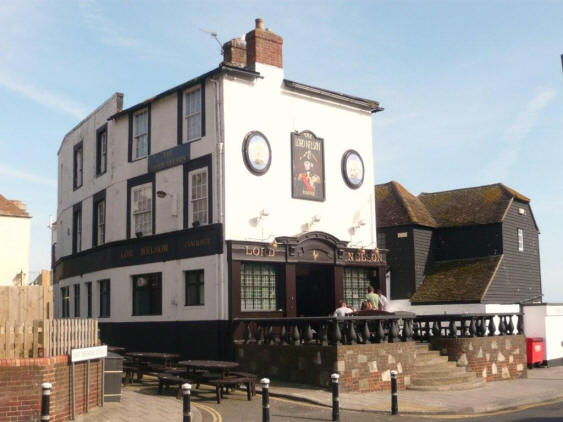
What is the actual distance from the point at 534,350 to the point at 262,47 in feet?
45.7

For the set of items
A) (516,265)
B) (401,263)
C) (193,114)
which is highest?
(193,114)

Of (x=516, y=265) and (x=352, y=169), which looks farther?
(x=516, y=265)

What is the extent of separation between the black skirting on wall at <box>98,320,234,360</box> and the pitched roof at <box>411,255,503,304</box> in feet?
50.9

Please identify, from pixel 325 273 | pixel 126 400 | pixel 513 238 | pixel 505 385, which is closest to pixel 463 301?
pixel 513 238

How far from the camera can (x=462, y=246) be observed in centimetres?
3594

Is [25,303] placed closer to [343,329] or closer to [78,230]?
[343,329]

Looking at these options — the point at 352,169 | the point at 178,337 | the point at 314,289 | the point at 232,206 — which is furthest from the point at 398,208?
the point at 178,337

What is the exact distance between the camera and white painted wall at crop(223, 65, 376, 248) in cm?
2091

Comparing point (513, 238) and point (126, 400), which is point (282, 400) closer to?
point (126, 400)

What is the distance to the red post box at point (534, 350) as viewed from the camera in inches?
941

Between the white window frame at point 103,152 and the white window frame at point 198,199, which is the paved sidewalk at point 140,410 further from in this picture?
the white window frame at point 103,152

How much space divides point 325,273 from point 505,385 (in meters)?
6.90

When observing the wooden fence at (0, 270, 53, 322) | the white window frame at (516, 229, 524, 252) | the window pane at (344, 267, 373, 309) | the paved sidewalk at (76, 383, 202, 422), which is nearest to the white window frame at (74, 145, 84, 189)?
the window pane at (344, 267, 373, 309)

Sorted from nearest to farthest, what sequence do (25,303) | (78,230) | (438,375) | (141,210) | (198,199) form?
(25,303) < (438,375) < (198,199) < (141,210) < (78,230)
